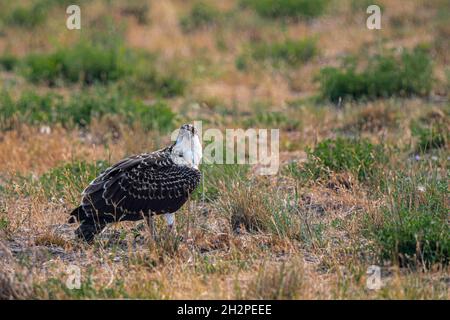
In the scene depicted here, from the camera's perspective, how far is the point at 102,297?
20.8 feet

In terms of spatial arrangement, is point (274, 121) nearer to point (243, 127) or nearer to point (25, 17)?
point (243, 127)

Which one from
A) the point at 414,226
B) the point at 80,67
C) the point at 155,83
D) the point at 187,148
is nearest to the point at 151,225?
the point at 187,148

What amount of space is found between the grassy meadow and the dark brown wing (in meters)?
0.24

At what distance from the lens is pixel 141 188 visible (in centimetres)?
762

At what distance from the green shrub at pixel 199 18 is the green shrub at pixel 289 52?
2464mm

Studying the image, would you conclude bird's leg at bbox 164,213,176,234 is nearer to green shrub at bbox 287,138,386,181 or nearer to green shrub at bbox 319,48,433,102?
green shrub at bbox 287,138,386,181

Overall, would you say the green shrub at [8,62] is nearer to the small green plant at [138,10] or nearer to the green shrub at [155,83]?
the green shrub at [155,83]

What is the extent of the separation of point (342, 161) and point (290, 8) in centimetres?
974

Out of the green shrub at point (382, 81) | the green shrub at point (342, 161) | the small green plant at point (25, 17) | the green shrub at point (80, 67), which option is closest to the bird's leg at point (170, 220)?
the green shrub at point (342, 161)

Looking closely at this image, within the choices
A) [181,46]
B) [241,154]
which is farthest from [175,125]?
[181,46]

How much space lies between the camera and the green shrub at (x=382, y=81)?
13164 mm

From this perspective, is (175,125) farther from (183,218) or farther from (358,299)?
(358,299)

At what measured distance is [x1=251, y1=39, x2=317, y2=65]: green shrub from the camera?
1570cm

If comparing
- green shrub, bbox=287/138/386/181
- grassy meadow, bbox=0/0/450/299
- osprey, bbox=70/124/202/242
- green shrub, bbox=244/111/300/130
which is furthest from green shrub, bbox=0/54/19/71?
osprey, bbox=70/124/202/242
